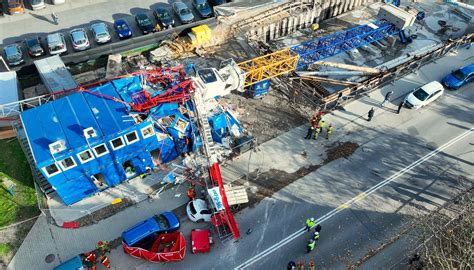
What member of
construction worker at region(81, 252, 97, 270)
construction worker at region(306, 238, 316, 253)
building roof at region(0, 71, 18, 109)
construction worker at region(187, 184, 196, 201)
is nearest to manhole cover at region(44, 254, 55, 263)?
construction worker at region(81, 252, 97, 270)

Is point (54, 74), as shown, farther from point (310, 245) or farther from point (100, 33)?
point (310, 245)

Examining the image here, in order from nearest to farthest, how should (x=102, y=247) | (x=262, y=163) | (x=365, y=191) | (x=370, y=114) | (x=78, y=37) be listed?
(x=102, y=247), (x=365, y=191), (x=262, y=163), (x=370, y=114), (x=78, y=37)

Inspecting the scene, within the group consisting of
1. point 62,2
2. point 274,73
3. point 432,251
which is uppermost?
point 62,2

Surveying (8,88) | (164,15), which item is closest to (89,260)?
(8,88)

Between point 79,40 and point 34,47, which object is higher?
point 79,40

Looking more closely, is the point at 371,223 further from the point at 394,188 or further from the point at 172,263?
the point at 172,263

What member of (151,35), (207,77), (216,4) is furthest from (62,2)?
(207,77)

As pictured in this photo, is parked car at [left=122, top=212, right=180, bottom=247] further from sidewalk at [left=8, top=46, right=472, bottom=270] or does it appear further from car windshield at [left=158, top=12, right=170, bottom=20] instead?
car windshield at [left=158, top=12, right=170, bottom=20]

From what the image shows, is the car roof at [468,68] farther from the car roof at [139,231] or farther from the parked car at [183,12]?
the car roof at [139,231]
